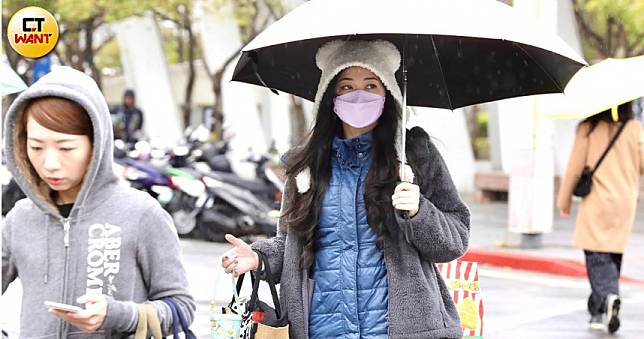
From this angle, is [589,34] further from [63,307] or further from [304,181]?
[63,307]

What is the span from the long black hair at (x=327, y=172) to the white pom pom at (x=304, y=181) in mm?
12

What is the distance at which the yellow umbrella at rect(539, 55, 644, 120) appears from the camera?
8102mm

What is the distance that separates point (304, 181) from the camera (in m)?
4.09

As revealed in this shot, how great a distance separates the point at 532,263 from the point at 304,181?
9286 mm

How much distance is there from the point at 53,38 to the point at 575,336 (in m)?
4.69

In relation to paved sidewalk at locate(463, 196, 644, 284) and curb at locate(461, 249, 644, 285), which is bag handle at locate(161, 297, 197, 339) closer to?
curb at locate(461, 249, 644, 285)

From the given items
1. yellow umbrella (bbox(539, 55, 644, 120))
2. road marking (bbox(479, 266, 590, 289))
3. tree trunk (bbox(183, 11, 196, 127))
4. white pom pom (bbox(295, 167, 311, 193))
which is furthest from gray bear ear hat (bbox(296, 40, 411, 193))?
tree trunk (bbox(183, 11, 196, 127))

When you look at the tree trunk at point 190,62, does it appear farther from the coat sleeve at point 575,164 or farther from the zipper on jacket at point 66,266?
the zipper on jacket at point 66,266

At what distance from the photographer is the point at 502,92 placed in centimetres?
464

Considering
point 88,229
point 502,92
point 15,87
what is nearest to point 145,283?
point 88,229

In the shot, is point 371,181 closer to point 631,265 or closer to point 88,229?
point 88,229

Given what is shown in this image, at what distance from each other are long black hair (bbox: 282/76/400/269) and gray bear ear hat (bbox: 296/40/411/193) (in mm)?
23

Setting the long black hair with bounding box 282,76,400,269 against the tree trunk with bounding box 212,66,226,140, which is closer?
the long black hair with bounding box 282,76,400,269

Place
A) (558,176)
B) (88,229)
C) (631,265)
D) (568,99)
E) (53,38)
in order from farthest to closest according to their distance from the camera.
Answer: (558,176) < (631,265) < (568,99) < (53,38) < (88,229)
